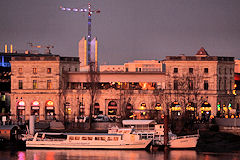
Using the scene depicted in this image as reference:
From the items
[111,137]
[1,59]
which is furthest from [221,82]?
[1,59]

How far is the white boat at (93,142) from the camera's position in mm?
95125

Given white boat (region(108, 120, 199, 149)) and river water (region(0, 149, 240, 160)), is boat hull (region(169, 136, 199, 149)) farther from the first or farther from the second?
river water (region(0, 149, 240, 160))

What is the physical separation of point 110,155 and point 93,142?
5955 mm

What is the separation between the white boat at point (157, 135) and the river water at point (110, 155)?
5.74 feet

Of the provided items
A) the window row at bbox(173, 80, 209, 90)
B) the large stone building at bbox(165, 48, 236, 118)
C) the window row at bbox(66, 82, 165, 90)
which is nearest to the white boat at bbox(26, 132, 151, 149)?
the large stone building at bbox(165, 48, 236, 118)

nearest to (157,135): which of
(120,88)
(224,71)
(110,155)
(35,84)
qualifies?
(110,155)

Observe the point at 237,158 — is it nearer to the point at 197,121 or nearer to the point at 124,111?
the point at 197,121

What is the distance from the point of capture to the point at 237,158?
87.5 m

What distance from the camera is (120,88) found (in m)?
140

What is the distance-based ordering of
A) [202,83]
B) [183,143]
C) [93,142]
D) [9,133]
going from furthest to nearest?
1. [202,83]
2. [9,133]
3. [93,142]
4. [183,143]

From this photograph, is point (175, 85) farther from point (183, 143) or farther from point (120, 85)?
point (183, 143)

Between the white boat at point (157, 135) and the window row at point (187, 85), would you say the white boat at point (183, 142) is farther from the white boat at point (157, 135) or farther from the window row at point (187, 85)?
the window row at point (187, 85)

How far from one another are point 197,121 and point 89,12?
87.5 metres

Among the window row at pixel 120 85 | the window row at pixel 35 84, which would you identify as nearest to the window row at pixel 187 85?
the window row at pixel 120 85
